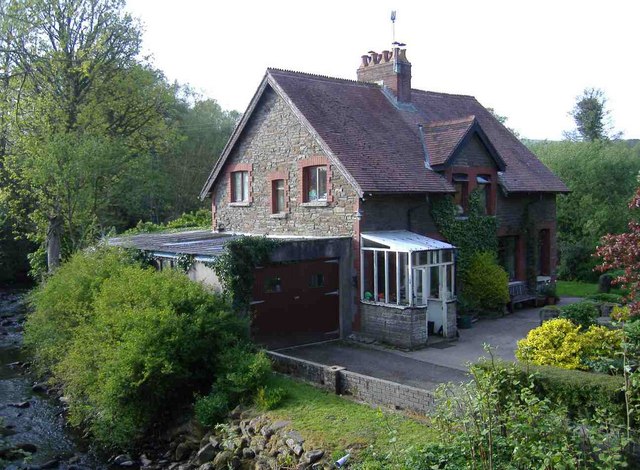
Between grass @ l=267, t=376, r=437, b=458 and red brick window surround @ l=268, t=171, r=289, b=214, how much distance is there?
900cm

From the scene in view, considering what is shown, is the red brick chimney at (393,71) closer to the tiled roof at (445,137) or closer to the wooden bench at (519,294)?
the tiled roof at (445,137)

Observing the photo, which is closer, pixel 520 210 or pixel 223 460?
pixel 223 460

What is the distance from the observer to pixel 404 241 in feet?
62.9

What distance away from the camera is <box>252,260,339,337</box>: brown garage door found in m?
18.4

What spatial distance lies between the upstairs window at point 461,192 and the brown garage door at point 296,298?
5606 millimetres

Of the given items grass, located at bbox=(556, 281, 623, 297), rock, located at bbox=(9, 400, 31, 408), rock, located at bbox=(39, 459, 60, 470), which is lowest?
rock, located at bbox=(39, 459, 60, 470)

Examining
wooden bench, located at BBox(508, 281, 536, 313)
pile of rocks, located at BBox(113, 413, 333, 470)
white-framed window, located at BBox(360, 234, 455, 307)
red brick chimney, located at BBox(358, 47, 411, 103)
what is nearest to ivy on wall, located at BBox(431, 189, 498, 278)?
white-framed window, located at BBox(360, 234, 455, 307)

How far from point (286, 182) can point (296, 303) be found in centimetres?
488

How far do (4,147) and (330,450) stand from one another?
90.5ft

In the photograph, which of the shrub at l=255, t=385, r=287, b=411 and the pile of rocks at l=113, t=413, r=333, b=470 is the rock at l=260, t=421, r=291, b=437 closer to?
the pile of rocks at l=113, t=413, r=333, b=470

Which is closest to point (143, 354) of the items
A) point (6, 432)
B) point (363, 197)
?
point (6, 432)

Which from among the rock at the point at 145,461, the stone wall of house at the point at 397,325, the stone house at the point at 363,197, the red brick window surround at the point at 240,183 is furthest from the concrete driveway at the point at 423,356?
the red brick window surround at the point at 240,183

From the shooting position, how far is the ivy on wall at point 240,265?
17375 mm

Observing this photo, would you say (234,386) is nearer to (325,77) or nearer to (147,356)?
(147,356)
